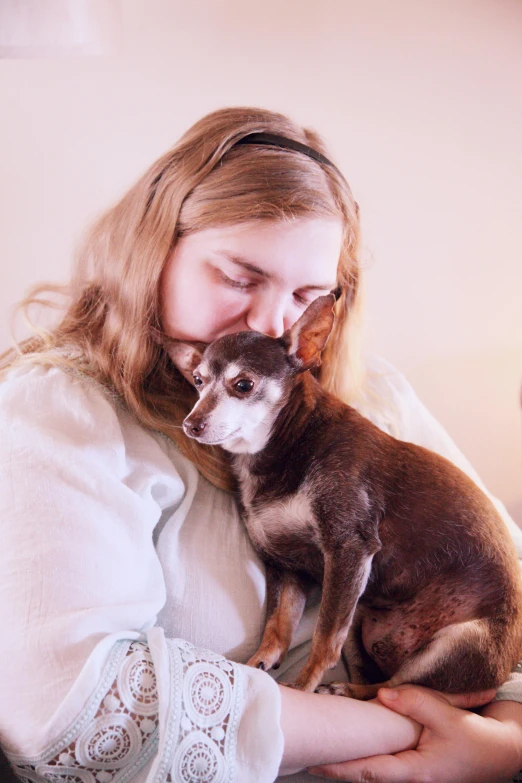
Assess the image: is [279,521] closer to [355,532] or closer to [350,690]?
[355,532]

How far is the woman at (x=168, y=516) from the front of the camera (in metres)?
0.85

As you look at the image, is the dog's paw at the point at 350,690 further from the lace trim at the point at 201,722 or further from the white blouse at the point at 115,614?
the lace trim at the point at 201,722

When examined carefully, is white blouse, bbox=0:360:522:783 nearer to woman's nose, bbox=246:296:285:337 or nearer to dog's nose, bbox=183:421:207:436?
dog's nose, bbox=183:421:207:436

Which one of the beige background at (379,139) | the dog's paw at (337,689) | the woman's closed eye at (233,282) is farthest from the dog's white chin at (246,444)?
the beige background at (379,139)

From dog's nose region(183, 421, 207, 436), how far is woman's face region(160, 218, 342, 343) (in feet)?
0.78

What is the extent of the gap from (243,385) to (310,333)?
131mm

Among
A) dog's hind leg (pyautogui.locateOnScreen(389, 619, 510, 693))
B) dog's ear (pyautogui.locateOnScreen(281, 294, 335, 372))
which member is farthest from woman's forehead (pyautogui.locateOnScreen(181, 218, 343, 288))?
dog's hind leg (pyautogui.locateOnScreen(389, 619, 510, 693))

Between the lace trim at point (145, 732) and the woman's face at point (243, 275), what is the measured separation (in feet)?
1.73

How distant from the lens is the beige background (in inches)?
67.6

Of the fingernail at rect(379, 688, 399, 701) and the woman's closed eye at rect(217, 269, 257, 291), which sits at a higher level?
the woman's closed eye at rect(217, 269, 257, 291)

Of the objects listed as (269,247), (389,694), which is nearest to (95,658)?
(389,694)

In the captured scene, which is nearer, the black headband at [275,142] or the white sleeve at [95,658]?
the white sleeve at [95,658]

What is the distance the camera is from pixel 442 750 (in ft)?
3.21

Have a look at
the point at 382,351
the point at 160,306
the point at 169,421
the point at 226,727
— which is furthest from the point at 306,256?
the point at 382,351
